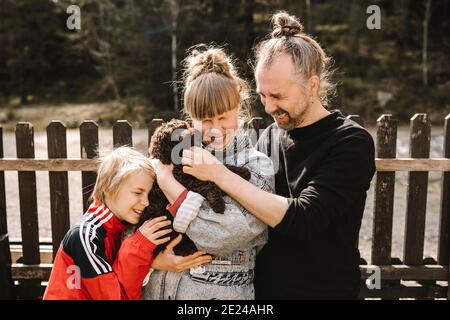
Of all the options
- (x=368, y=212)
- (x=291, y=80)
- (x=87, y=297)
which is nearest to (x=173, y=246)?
(x=87, y=297)

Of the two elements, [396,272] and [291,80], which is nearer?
[291,80]

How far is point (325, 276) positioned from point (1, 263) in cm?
260

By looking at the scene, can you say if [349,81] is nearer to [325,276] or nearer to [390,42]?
[390,42]

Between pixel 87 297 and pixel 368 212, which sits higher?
pixel 87 297

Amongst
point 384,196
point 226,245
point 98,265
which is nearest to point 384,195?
point 384,196

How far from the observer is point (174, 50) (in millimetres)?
16812

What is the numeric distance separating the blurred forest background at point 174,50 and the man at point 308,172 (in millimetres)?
13167

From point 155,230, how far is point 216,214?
0.27 m

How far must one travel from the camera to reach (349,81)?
57.6 feet

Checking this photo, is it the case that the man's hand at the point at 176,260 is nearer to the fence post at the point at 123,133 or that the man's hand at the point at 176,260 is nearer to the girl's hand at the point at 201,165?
the girl's hand at the point at 201,165

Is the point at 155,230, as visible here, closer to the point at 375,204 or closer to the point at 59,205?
the point at 59,205

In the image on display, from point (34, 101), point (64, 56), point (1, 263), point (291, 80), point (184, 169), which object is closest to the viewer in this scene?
point (184, 169)

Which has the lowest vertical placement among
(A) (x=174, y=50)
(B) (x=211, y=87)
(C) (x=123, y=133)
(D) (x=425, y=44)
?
(C) (x=123, y=133)

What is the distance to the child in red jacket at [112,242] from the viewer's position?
77.5 inches
